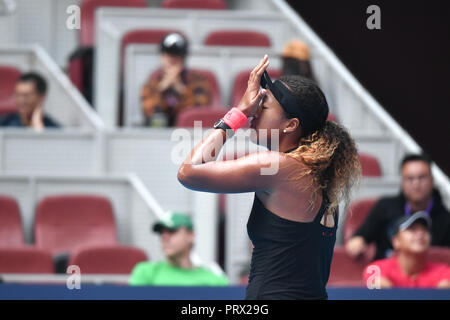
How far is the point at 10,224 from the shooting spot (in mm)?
4402

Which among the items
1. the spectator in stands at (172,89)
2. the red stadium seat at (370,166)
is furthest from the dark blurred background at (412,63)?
the spectator in stands at (172,89)

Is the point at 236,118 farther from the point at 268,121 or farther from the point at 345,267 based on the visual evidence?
the point at 345,267

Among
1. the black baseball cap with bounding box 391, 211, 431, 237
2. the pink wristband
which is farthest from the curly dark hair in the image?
the black baseball cap with bounding box 391, 211, 431, 237

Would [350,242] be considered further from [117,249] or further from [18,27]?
[18,27]

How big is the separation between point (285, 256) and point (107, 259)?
81.9 inches

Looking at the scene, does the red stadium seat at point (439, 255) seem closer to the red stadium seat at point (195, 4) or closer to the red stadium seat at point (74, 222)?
the red stadium seat at point (74, 222)

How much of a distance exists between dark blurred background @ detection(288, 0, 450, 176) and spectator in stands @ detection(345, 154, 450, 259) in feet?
3.61

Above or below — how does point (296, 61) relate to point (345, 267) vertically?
above

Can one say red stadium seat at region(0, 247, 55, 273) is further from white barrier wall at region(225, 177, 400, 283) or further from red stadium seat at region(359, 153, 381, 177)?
red stadium seat at region(359, 153, 381, 177)

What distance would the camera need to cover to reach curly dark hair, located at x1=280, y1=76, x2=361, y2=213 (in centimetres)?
210

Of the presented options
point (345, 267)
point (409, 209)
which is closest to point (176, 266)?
point (345, 267)

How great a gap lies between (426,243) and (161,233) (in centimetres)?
109

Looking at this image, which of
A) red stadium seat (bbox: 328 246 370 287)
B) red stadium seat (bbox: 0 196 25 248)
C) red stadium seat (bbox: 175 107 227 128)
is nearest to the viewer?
red stadium seat (bbox: 328 246 370 287)

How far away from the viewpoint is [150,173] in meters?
4.81
